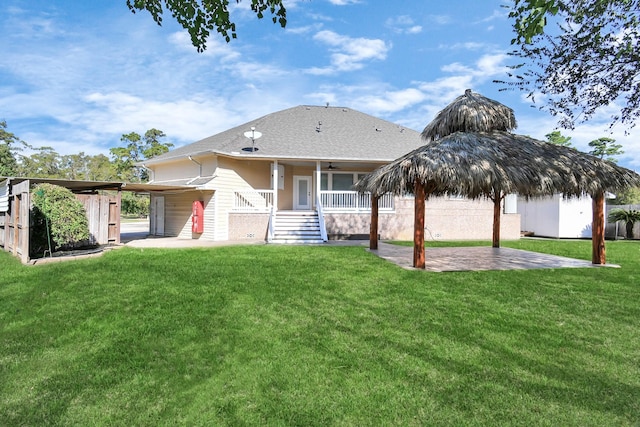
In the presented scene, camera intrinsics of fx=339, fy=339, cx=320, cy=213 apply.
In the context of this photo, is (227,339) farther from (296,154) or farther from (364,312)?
(296,154)

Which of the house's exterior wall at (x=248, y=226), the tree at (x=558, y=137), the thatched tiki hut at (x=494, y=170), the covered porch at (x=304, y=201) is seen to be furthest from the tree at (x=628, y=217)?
the tree at (x=558, y=137)

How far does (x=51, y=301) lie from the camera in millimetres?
5324

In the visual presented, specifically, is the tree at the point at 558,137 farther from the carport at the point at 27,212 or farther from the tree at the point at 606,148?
the carport at the point at 27,212

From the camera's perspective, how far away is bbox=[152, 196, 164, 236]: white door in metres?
17.7

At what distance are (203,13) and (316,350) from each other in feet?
15.2

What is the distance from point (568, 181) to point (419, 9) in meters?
5.73

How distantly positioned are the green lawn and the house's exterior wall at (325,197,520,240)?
8696 millimetres

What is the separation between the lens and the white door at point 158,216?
1767 cm

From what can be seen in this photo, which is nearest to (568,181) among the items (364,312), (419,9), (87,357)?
(419,9)

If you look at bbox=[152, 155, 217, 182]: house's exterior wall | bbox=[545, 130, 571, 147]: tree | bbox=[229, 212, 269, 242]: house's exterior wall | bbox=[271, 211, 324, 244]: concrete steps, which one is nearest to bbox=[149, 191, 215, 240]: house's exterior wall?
bbox=[229, 212, 269, 242]: house's exterior wall

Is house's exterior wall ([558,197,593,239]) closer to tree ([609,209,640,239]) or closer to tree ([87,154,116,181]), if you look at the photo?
tree ([609,209,640,239])

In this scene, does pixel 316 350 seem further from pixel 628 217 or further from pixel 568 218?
pixel 628 217

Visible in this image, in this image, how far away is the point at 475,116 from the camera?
964cm

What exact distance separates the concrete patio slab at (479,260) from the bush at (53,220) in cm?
895
